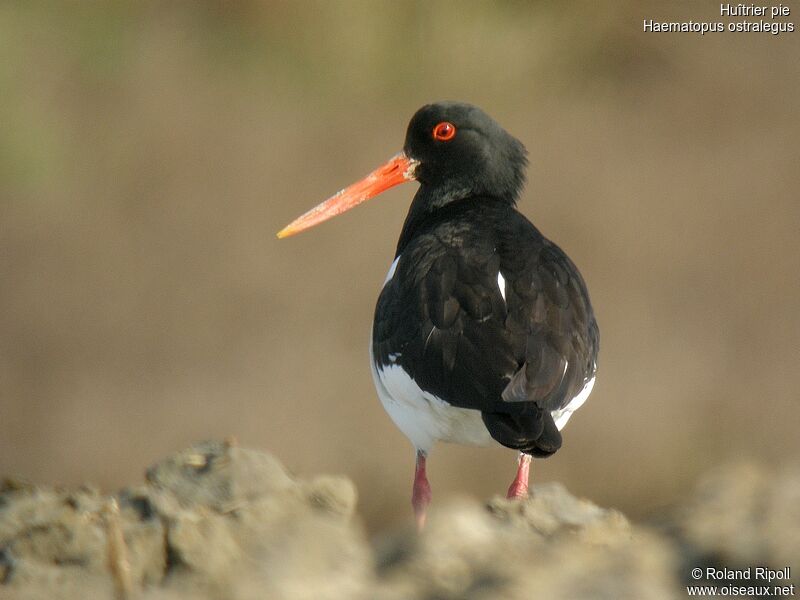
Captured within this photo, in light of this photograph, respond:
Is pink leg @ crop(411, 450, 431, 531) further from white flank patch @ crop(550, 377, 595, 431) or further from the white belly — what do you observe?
white flank patch @ crop(550, 377, 595, 431)

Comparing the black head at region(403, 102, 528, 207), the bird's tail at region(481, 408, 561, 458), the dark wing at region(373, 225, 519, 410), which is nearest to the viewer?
the bird's tail at region(481, 408, 561, 458)

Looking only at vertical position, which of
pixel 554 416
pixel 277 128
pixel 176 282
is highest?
pixel 277 128

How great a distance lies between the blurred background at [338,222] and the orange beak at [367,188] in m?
3.62

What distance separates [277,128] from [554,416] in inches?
361

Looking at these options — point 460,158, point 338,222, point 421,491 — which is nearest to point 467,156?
point 460,158

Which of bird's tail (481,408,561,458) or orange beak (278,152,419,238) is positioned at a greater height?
orange beak (278,152,419,238)

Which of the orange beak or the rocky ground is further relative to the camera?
the orange beak

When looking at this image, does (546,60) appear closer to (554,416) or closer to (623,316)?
(623,316)

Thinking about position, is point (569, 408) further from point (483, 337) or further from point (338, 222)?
point (338, 222)

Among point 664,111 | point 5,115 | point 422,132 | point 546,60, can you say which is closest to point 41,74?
point 5,115

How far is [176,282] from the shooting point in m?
14.3

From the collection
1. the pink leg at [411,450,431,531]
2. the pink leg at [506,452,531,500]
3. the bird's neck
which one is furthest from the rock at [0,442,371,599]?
the bird's neck

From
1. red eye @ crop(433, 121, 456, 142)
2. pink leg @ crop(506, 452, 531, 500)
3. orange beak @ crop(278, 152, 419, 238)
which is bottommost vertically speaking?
pink leg @ crop(506, 452, 531, 500)

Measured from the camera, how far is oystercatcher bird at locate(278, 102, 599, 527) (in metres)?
6.16
